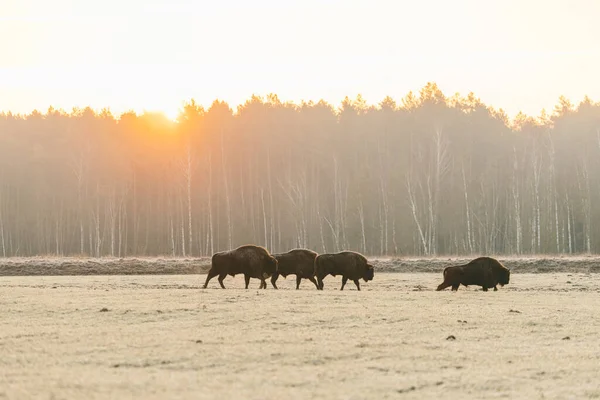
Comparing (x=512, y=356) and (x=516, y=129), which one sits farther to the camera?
(x=516, y=129)

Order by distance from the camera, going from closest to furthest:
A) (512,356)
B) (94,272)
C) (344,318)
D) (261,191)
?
(512,356), (344,318), (94,272), (261,191)

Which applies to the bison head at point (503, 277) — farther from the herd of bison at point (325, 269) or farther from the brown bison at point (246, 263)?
the brown bison at point (246, 263)

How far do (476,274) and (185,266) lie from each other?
23666 mm

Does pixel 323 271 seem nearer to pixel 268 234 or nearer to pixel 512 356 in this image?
pixel 512 356

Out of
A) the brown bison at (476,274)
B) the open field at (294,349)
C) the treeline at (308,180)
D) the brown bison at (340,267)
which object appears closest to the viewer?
the open field at (294,349)

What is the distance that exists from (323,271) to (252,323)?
13310 mm

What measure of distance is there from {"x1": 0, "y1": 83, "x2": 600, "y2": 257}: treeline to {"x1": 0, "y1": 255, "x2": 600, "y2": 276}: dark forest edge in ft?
59.5

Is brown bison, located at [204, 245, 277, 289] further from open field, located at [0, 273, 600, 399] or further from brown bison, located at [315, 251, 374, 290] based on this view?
open field, located at [0, 273, 600, 399]

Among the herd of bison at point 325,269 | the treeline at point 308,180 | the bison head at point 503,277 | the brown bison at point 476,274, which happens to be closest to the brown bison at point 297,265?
the herd of bison at point 325,269

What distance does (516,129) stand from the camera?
86812 mm

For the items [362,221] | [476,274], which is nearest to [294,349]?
[476,274]

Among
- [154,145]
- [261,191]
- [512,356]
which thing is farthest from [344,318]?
[154,145]

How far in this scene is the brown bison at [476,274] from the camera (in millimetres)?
29172

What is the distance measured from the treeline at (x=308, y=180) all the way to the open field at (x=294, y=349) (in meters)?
47.8
